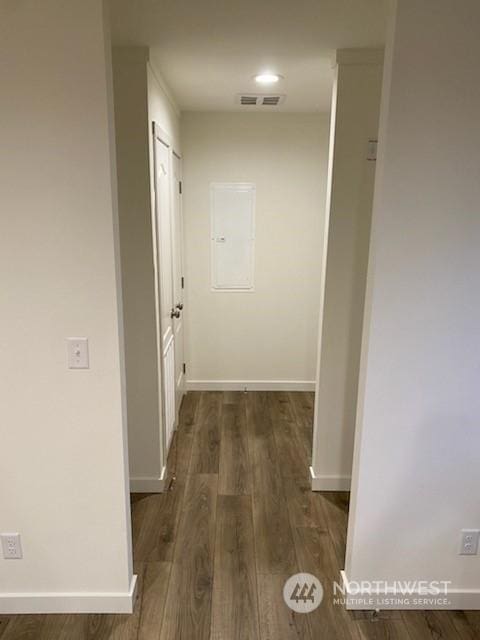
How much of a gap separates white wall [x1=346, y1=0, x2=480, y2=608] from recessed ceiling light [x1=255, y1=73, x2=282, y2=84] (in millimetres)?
1411

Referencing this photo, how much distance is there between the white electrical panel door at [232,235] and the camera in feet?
13.2

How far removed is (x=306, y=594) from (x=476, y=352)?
133cm

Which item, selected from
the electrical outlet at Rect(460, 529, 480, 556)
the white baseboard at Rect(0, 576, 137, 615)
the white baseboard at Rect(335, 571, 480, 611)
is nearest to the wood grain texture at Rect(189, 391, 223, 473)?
the white baseboard at Rect(0, 576, 137, 615)

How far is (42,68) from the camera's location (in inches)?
60.2

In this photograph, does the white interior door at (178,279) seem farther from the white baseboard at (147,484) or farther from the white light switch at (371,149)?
the white light switch at (371,149)

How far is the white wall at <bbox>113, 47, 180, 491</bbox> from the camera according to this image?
93.5 inches

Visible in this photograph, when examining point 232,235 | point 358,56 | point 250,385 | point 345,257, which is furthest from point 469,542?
point 232,235

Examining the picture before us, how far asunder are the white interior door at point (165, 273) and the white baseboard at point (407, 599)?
1.46 meters

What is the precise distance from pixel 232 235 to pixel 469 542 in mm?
2948

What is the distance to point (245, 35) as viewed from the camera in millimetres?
2150

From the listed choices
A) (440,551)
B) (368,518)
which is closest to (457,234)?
(368,518)

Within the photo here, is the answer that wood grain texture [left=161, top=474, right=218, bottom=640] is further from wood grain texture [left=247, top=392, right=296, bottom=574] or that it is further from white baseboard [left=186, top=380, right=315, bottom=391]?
white baseboard [left=186, top=380, right=315, bottom=391]

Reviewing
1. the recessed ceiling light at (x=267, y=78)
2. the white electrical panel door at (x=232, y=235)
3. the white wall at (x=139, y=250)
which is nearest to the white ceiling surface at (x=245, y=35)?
the recessed ceiling light at (x=267, y=78)

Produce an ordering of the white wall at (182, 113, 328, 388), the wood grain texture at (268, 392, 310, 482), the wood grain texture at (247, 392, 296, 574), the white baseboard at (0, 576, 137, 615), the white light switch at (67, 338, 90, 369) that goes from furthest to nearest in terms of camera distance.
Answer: the white wall at (182, 113, 328, 388) < the wood grain texture at (268, 392, 310, 482) < the wood grain texture at (247, 392, 296, 574) < the white baseboard at (0, 576, 137, 615) < the white light switch at (67, 338, 90, 369)
